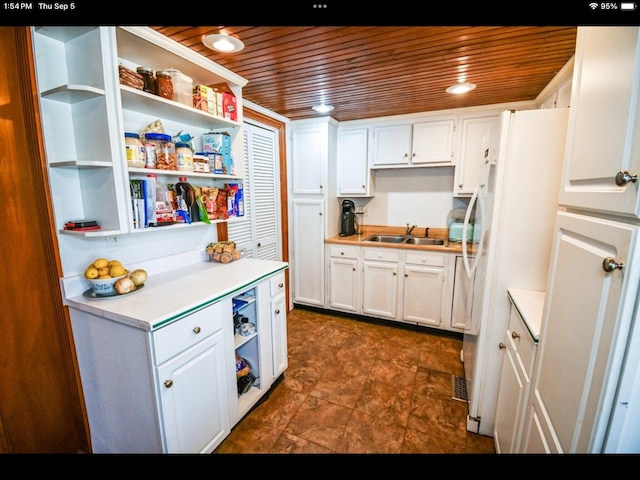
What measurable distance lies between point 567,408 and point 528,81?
2.22m

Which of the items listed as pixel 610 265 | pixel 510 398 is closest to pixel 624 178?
pixel 610 265

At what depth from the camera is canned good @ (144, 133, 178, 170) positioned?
1411 mm

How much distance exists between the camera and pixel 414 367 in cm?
222

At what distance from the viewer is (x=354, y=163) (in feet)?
10.2

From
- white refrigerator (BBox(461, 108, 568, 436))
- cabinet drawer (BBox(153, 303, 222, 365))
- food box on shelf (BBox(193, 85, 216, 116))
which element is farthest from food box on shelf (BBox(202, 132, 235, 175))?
white refrigerator (BBox(461, 108, 568, 436))

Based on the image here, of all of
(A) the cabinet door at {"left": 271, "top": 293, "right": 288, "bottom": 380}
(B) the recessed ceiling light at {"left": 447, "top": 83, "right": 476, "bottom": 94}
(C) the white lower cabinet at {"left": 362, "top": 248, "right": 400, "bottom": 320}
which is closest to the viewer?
(A) the cabinet door at {"left": 271, "top": 293, "right": 288, "bottom": 380}

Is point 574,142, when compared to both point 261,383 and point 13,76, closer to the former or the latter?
point 261,383

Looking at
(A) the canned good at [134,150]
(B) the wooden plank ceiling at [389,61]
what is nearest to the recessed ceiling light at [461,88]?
(B) the wooden plank ceiling at [389,61]

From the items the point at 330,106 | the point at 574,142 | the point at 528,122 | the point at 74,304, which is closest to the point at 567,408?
the point at 574,142

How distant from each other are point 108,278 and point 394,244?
7.46 feet

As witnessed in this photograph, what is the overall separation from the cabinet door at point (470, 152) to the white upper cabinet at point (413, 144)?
0.10 m

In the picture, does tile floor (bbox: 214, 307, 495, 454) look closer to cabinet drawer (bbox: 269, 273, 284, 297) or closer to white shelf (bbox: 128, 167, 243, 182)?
cabinet drawer (bbox: 269, 273, 284, 297)

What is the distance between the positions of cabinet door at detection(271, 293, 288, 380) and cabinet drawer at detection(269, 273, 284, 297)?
38 millimetres

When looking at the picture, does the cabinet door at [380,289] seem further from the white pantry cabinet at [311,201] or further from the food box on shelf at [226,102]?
the food box on shelf at [226,102]
